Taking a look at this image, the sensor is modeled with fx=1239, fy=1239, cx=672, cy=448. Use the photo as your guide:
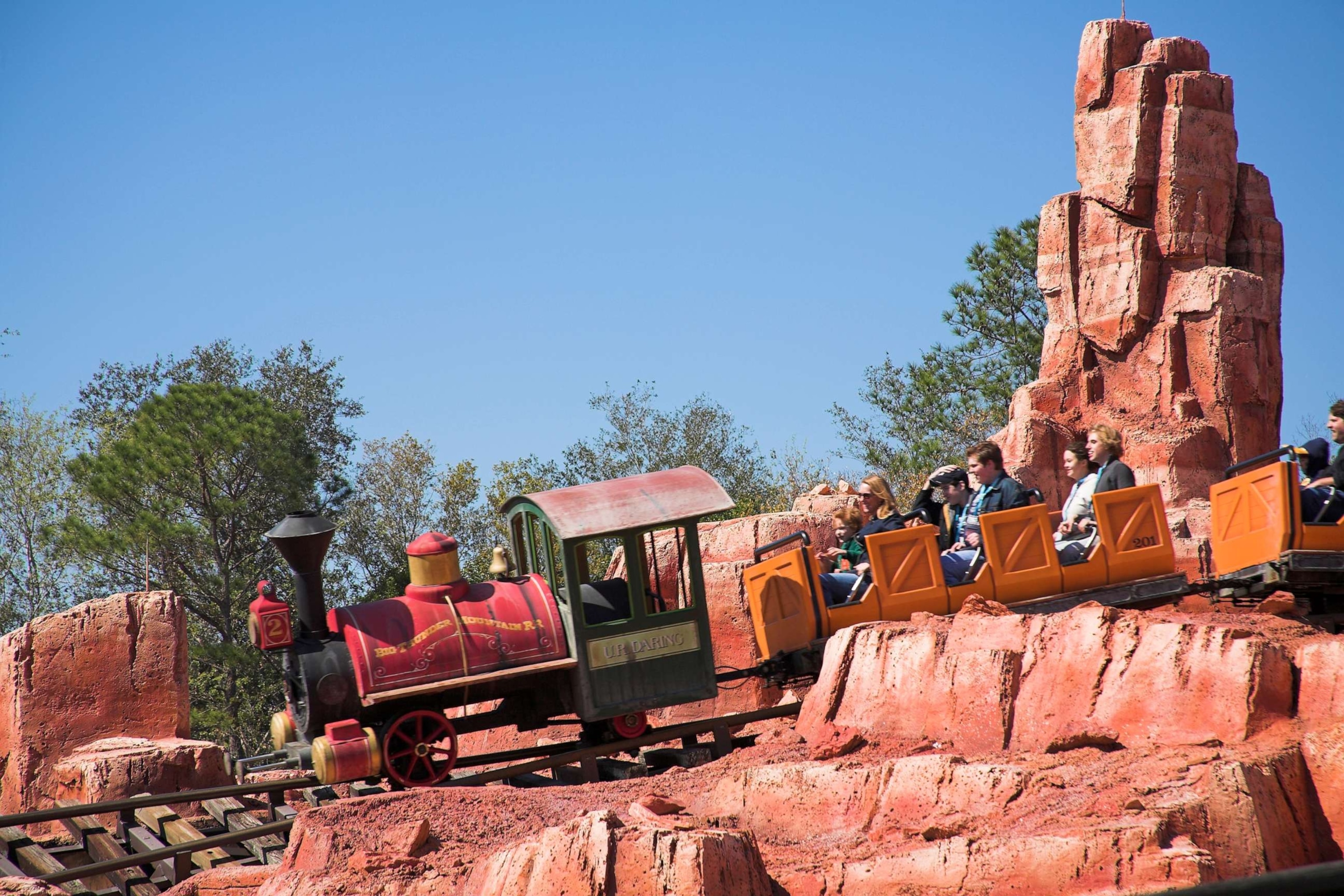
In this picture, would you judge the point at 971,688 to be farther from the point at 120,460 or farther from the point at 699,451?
the point at 699,451

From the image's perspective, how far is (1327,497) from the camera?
9.30m

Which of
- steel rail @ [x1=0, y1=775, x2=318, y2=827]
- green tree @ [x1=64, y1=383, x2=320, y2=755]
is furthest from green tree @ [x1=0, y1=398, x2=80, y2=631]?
steel rail @ [x1=0, y1=775, x2=318, y2=827]

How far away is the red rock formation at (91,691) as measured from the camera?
10.9 meters

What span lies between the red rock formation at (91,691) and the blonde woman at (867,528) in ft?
18.2

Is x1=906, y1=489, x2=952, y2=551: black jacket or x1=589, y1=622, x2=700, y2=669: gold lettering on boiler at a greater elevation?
x1=906, y1=489, x2=952, y2=551: black jacket

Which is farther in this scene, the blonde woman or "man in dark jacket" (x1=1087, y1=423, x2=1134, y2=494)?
the blonde woman

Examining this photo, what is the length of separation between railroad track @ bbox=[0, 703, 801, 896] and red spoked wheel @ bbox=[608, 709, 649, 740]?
56 mm

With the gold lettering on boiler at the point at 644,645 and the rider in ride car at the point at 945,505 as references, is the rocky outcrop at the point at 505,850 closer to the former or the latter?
the gold lettering on boiler at the point at 644,645

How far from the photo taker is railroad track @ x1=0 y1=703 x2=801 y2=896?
28.0 feet

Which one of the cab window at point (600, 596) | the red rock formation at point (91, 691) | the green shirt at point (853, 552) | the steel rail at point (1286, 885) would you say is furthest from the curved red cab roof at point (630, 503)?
the steel rail at point (1286, 885)

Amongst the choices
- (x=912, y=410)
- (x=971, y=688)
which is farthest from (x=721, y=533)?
(x=912, y=410)

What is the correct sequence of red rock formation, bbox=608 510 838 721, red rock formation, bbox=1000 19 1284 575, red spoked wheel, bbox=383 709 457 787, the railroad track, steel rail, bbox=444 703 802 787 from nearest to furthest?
the railroad track
red spoked wheel, bbox=383 709 457 787
steel rail, bbox=444 703 802 787
red rock formation, bbox=608 510 838 721
red rock formation, bbox=1000 19 1284 575

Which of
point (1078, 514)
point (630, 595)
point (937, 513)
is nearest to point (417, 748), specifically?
point (630, 595)

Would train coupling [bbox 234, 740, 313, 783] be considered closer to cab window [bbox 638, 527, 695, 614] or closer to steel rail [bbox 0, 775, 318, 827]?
steel rail [bbox 0, 775, 318, 827]
